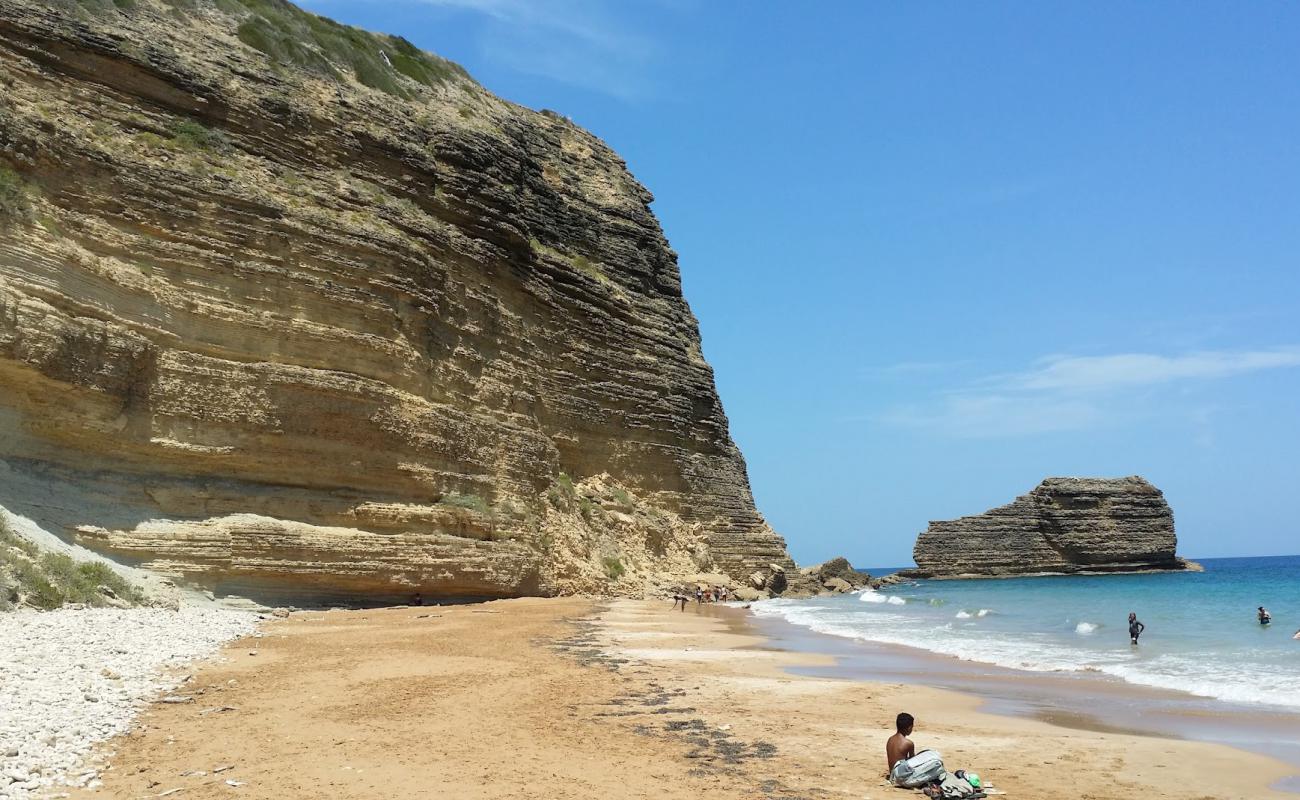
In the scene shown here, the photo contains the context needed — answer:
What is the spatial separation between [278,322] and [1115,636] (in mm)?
21602

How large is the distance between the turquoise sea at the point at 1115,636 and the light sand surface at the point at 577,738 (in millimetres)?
4495

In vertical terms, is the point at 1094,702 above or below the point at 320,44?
below

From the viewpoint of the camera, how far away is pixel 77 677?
9.54 metres

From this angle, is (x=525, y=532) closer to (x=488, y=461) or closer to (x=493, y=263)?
(x=488, y=461)

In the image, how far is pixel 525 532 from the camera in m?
27.1

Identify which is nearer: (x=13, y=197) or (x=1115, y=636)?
(x=13, y=197)

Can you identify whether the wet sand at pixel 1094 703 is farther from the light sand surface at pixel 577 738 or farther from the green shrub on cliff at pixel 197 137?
the green shrub on cliff at pixel 197 137

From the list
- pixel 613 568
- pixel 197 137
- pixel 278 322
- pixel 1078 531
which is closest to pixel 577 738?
pixel 278 322

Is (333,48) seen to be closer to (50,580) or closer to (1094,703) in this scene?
(50,580)

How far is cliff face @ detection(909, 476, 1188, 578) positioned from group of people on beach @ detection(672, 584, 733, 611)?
5676cm

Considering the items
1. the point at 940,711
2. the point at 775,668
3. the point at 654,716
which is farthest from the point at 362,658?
the point at 940,711

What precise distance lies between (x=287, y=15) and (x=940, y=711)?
30.2 metres

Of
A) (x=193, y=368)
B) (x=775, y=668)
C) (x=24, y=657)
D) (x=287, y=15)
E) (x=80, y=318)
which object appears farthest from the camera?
(x=287, y=15)

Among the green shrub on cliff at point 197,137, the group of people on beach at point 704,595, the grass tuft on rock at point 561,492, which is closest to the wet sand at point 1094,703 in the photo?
the grass tuft on rock at point 561,492
